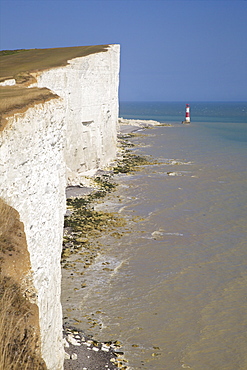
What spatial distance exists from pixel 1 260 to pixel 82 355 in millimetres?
3104

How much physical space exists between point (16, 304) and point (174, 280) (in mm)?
6247

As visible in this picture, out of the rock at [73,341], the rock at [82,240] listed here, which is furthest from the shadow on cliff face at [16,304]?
the rock at [82,240]

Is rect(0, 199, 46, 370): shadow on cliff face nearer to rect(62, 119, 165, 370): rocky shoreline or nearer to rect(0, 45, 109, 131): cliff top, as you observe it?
rect(0, 45, 109, 131): cliff top

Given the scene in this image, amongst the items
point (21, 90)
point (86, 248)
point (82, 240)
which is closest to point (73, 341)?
point (86, 248)

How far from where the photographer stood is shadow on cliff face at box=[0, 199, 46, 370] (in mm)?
3557

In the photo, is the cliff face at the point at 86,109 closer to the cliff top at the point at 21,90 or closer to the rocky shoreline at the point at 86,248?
the cliff top at the point at 21,90

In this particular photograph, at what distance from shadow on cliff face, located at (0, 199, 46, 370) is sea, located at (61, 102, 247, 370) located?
319cm

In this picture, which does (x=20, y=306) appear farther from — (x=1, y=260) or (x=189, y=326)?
(x=189, y=326)

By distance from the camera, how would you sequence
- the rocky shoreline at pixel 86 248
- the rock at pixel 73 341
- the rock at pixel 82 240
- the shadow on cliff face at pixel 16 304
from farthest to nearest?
the rock at pixel 82 240 < the rock at pixel 73 341 < the rocky shoreline at pixel 86 248 < the shadow on cliff face at pixel 16 304

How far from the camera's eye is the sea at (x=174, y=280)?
295 inches

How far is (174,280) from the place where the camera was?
995 cm

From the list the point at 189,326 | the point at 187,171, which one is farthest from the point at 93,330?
the point at 187,171

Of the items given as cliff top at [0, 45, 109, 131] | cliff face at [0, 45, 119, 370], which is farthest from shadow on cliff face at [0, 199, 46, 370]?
cliff top at [0, 45, 109, 131]

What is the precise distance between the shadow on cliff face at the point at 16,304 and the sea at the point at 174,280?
3.19 meters
